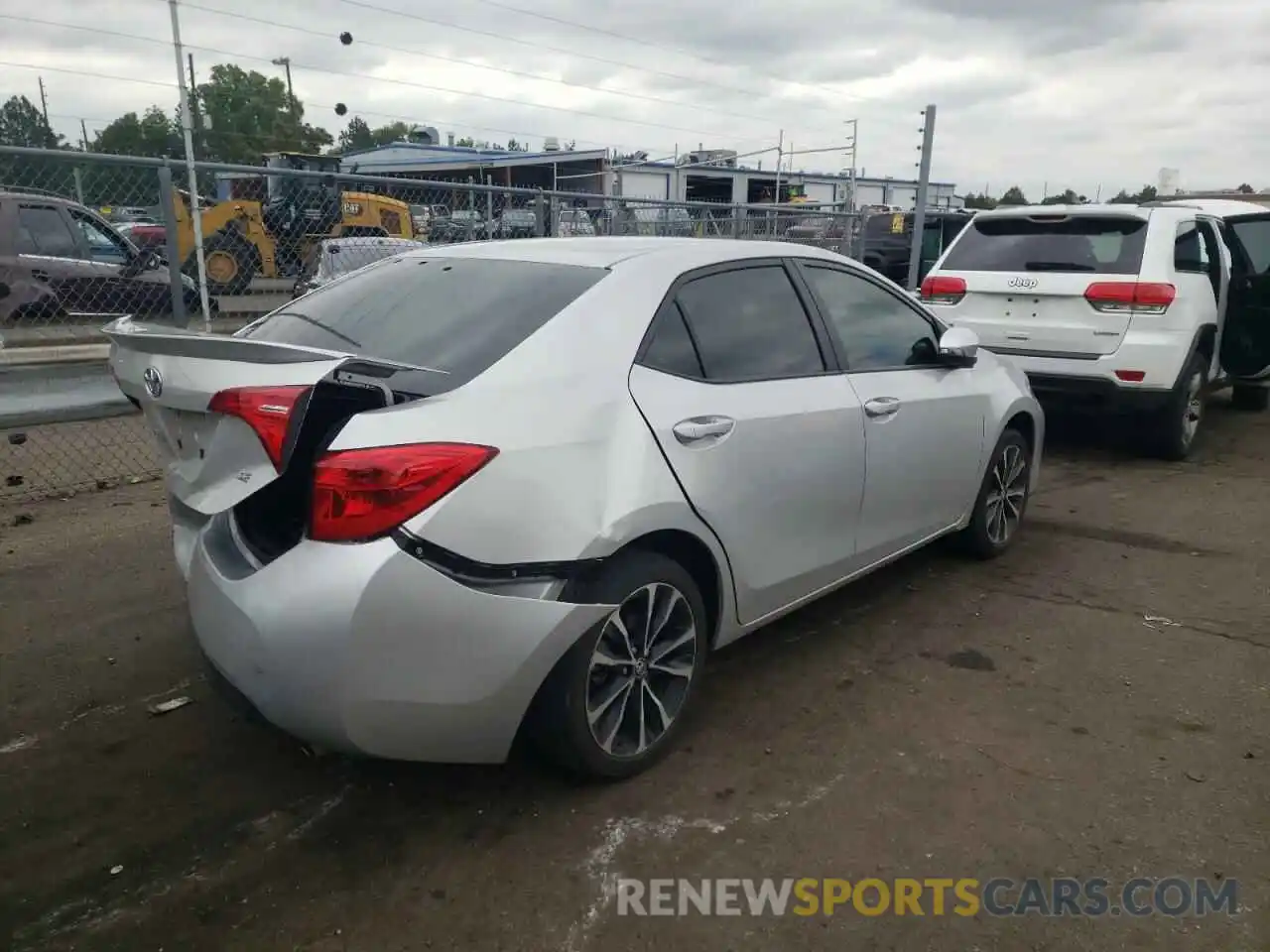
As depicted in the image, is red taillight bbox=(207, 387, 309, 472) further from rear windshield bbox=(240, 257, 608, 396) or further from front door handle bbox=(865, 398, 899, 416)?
front door handle bbox=(865, 398, 899, 416)

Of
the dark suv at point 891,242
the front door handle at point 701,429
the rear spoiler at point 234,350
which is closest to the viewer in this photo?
the rear spoiler at point 234,350

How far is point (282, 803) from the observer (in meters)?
2.81

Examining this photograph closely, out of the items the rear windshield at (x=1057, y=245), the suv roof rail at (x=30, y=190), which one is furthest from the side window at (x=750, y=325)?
the suv roof rail at (x=30, y=190)

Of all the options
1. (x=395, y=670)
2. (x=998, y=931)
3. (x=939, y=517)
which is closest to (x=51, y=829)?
(x=395, y=670)

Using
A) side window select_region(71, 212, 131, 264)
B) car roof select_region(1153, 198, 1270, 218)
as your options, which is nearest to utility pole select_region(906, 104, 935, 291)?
car roof select_region(1153, 198, 1270, 218)

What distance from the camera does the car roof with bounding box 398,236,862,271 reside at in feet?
10.5

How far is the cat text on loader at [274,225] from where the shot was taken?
25.2 feet

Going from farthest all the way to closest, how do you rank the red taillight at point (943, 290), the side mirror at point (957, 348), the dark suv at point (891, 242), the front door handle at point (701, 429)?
the dark suv at point (891, 242), the red taillight at point (943, 290), the side mirror at point (957, 348), the front door handle at point (701, 429)

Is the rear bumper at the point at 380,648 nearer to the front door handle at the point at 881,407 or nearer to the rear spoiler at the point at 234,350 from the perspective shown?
the rear spoiler at the point at 234,350

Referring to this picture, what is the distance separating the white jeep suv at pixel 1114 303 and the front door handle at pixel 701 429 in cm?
465

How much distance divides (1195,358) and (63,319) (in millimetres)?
7875

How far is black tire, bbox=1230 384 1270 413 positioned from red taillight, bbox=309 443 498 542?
9637mm

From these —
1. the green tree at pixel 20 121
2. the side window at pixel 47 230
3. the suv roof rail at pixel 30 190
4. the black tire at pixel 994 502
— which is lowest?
the black tire at pixel 994 502

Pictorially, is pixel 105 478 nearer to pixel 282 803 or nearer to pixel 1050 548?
pixel 282 803
